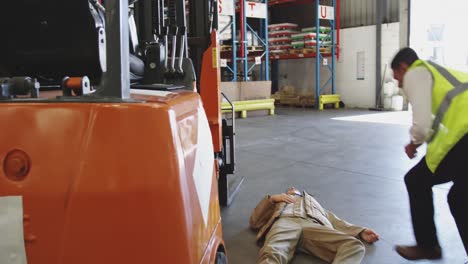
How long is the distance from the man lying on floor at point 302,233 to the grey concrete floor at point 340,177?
0.33ft

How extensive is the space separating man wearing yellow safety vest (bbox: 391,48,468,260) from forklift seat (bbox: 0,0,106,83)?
5.87ft

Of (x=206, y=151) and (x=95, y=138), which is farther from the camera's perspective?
(x=206, y=151)

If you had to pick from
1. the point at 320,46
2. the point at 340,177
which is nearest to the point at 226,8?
the point at 320,46

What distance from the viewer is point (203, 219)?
62.0 inches

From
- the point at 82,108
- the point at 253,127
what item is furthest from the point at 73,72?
the point at 253,127

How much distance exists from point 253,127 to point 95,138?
28.5 feet

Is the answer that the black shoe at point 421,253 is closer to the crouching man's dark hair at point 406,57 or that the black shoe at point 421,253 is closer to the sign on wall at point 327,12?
the crouching man's dark hair at point 406,57

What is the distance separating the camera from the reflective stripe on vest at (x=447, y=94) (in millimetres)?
2387

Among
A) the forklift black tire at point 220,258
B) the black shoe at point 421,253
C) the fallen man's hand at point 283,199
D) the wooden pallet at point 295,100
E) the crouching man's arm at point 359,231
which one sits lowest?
the black shoe at point 421,253

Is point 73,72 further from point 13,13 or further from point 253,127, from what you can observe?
point 253,127

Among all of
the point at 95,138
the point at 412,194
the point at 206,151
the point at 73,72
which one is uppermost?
the point at 73,72

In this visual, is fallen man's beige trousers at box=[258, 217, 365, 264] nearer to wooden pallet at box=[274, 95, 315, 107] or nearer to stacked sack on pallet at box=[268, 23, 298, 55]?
wooden pallet at box=[274, 95, 315, 107]

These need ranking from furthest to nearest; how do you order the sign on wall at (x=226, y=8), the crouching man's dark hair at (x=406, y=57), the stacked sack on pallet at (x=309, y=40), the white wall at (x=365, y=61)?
the stacked sack on pallet at (x=309, y=40)
the white wall at (x=365, y=61)
the sign on wall at (x=226, y=8)
the crouching man's dark hair at (x=406, y=57)

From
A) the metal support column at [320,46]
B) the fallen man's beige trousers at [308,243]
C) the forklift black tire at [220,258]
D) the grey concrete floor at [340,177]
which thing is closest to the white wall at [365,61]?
the metal support column at [320,46]
